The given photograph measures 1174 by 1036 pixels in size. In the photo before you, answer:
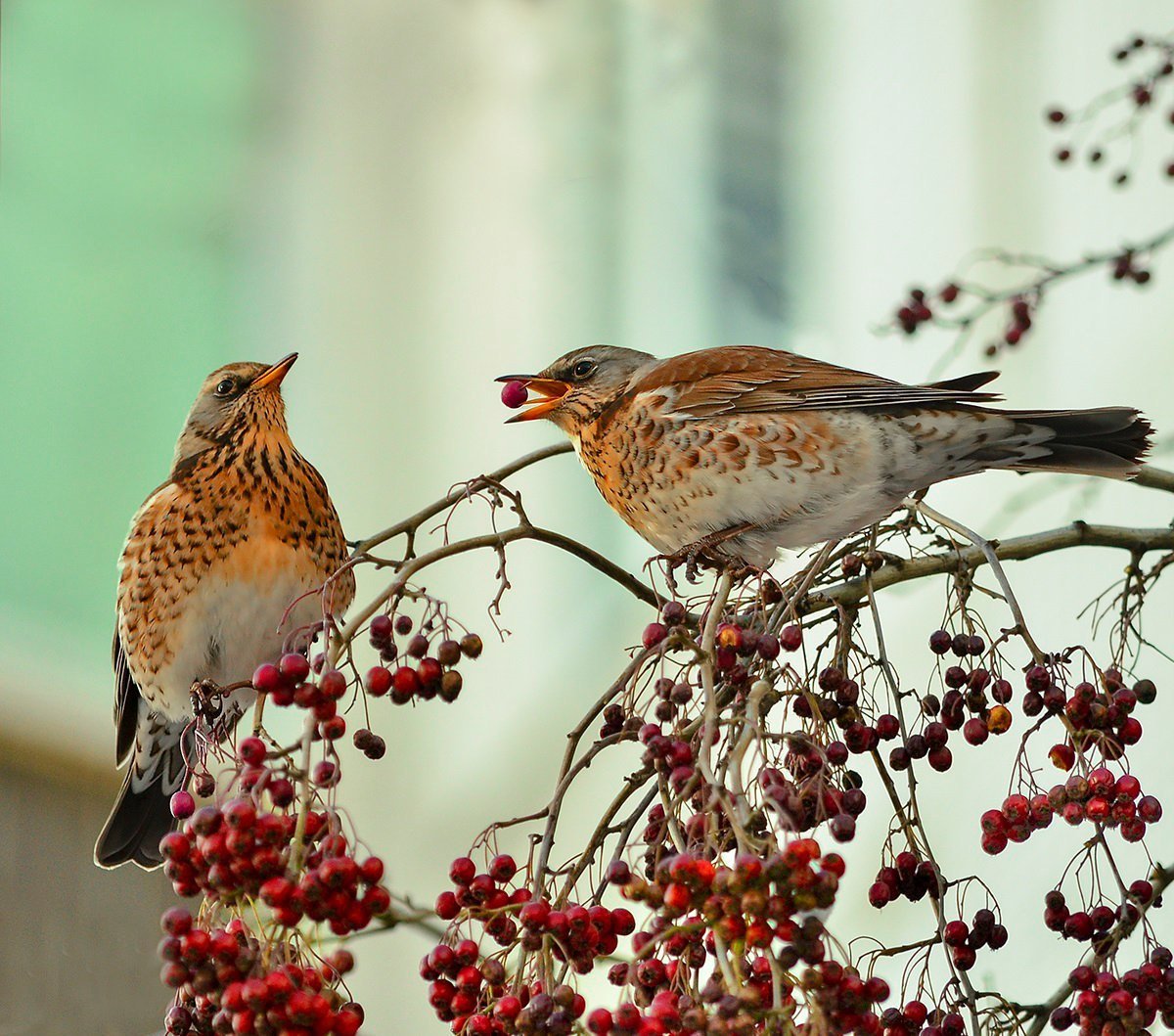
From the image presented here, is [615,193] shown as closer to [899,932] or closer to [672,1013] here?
[899,932]

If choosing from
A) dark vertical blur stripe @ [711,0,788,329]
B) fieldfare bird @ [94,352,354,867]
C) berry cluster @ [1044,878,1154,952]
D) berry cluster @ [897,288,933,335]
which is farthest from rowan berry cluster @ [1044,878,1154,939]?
dark vertical blur stripe @ [711,0,788,329]

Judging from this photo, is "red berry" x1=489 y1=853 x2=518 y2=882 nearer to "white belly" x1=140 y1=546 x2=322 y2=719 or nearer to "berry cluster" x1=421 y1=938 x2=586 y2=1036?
"berry cluster" x1=421 y1=938 x2=586 y2=1036

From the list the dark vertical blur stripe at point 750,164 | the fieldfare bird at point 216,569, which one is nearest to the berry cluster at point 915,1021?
the fieldfare bird at point 216,569

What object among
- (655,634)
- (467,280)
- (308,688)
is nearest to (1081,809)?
(655,634)

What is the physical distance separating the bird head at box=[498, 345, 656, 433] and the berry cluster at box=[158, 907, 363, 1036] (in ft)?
2.85

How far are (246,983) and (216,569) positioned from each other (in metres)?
0.93

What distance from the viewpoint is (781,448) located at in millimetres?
1598

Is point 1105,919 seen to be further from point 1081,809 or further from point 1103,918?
point 1081,809

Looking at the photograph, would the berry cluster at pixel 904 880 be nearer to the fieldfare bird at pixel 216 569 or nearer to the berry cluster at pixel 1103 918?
the berry cluster at pixel 1103 918

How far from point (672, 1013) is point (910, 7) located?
128 inches

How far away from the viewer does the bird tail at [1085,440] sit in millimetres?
1397

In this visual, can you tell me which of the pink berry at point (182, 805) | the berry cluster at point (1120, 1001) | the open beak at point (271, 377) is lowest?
the berry cluster at point (1120, 1001)

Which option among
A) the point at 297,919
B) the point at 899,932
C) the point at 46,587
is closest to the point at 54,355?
the point at 46,587

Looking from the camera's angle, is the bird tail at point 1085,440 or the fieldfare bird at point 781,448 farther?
the fieldfare bird at point 781,448
